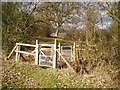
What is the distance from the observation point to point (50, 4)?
16.3 meters

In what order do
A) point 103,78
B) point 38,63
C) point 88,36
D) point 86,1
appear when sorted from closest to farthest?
point 103,78 < point 88,36 < point 86,1 < point 38,63

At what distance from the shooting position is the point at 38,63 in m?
9.16

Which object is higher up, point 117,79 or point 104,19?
point 104,19

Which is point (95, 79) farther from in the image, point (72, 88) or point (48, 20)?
point (48, 20)

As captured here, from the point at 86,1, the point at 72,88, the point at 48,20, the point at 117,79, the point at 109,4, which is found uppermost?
the point at 48,20

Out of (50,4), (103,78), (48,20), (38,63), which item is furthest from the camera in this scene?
(48,20)

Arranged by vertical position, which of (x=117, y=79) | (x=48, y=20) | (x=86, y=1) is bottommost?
(x=117, y=79)

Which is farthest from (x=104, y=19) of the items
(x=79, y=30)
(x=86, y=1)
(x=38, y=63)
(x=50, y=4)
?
(x=50, y=4)

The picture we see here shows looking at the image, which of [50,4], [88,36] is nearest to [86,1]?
[88,36]

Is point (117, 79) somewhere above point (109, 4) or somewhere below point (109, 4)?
below

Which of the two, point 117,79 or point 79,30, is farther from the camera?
point 79,30

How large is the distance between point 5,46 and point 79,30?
8191 millimetres

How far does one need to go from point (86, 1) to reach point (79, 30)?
1947 millimetres

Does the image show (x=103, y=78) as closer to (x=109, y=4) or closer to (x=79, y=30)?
(x=79, y=30)
